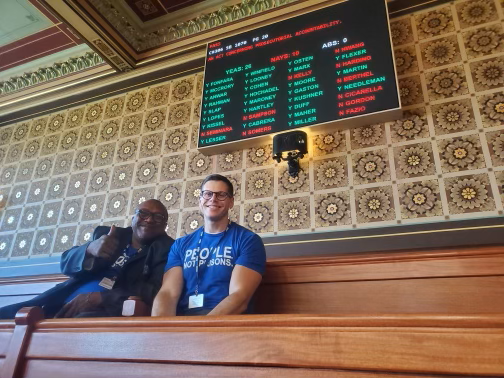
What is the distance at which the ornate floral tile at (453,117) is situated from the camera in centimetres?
262

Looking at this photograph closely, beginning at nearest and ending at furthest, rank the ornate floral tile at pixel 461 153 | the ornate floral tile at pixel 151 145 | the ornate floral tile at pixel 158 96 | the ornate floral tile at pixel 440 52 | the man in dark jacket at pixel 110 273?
the man in dark jacket at pixel 110 273
the ornate floral tile at pixel 461 153
the ornate floral tile at pixel 440 52
the ornate floral tile at pixel 151 145
the ornate floral tile at pixel 158 96

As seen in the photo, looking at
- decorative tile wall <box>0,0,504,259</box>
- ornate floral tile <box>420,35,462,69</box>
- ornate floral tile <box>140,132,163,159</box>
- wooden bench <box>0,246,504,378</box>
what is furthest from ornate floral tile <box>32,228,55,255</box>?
ornate floral tile <box>420,35,462,69</box>

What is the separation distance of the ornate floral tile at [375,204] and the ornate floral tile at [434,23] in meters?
1.43

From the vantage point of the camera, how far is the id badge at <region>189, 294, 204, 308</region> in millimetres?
1739

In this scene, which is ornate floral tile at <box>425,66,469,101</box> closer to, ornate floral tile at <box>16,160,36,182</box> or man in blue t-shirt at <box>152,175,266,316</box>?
man in blue t-shirt at <box>152,175,266,316</box>

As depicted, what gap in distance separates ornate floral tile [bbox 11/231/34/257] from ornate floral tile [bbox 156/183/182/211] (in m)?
1.50

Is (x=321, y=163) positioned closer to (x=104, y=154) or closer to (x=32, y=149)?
(x=104, y=154)

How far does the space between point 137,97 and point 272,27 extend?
1.68m

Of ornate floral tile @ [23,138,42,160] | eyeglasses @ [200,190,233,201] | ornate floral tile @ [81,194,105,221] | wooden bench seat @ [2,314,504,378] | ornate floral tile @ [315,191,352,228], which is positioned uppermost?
ornate floral tile @ [23,138,42,160]

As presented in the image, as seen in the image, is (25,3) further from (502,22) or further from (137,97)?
(502,22)

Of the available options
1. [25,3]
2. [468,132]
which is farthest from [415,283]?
[25,3]

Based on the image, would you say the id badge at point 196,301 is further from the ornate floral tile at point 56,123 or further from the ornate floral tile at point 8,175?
the ornate floral tile at point 8,175

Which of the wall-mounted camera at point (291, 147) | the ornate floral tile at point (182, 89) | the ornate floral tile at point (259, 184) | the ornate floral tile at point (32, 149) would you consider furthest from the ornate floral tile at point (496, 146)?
the ornate floral tile at point (32, 149)

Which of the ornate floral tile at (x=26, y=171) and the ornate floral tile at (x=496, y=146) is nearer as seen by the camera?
the ornate floral tile at (x=496, y=146)
